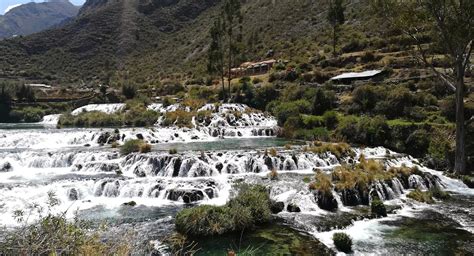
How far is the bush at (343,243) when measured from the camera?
15023mm

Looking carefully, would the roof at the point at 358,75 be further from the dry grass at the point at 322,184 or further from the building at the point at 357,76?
the dry grass at the point at 322,184

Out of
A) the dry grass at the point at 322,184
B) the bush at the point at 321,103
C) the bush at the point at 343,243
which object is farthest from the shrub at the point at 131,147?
the bush at the point at 321,103

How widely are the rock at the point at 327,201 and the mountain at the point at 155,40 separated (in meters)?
49.3

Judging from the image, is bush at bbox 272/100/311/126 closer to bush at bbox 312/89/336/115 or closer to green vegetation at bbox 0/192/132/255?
bush at bbox 312/89/336/115

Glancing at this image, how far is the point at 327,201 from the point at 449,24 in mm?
13622

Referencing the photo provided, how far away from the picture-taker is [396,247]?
15.3 meters

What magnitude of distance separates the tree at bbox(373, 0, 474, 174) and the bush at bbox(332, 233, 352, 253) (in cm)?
1556

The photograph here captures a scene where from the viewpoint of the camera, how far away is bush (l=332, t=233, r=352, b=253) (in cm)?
1502

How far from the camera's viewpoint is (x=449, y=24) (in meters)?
24.7

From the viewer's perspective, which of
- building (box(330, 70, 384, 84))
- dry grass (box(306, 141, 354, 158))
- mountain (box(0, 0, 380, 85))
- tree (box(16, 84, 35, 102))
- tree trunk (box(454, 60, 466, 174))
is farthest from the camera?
mountain (box(0, 0, 380, 85))

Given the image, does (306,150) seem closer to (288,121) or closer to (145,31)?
(288,121)

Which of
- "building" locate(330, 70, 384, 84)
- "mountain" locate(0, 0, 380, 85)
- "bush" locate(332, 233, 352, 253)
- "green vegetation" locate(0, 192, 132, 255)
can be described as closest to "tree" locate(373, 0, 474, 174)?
"bush" locate(332, 233, 352, 253)

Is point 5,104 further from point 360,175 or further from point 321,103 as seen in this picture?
point 360,175

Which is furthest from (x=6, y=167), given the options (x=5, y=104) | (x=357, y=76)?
(x=5, y=104)
